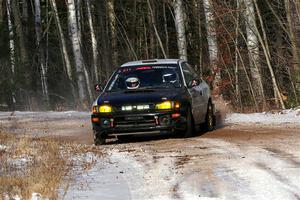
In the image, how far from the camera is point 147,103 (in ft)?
46.0

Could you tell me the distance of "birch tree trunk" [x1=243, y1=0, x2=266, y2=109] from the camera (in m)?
23.8

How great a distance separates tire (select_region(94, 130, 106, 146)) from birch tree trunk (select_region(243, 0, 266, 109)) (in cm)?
1006

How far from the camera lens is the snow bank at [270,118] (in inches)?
707

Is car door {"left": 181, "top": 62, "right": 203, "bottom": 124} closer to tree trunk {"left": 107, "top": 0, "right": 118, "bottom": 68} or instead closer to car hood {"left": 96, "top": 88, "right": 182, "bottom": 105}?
car hood {"left": 96, "top": 88, "right": 182, "bottom": 105}

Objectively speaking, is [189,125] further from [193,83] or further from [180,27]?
[180,27]

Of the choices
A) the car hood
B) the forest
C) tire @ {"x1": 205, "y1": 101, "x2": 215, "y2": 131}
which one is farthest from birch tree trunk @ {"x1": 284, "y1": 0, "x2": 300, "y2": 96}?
the car hood

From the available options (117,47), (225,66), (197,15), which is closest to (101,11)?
(117,47)

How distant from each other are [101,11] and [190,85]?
28098 mm

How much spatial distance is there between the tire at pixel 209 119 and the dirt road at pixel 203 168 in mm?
754

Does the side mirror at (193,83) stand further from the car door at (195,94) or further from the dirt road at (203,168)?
the dirt road at (203,168)

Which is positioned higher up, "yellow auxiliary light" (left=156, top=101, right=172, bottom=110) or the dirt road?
"yellow auxiliary light" (left=156, top=101, right=172, bottom=110)

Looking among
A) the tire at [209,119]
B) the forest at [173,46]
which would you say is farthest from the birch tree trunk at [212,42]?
the tire at [209,119]

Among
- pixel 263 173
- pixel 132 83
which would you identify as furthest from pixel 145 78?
pixel 263 173

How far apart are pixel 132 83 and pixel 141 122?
1369 mm
